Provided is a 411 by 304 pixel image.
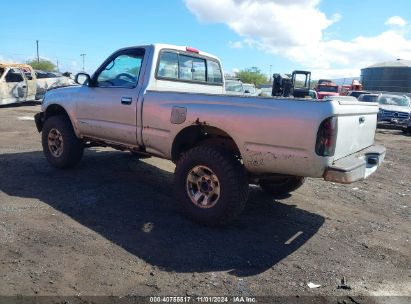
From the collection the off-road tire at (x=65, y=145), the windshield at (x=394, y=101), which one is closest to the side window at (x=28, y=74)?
the off-road tire at (x=65, y=145)

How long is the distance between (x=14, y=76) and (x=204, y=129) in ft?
50.7

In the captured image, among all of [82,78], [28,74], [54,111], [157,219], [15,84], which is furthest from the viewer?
[28,74]

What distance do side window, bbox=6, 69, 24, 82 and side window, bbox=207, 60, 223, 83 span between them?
535 inches

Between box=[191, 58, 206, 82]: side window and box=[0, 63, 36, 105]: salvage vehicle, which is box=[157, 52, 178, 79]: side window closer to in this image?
box=[191, 58, 206, 82]: side window

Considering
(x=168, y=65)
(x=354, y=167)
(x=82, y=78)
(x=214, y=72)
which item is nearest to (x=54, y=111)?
(x=82, y=78)

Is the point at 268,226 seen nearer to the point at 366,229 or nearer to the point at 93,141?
the point at 366,229

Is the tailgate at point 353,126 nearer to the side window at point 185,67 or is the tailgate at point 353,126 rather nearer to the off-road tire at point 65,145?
the side window at point 185,67

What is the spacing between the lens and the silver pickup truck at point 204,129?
12.5 ft

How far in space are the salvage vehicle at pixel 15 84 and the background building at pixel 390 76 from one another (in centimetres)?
4417

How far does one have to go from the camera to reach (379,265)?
12.8 feet

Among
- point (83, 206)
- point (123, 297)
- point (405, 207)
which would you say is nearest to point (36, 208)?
point (83, 206)

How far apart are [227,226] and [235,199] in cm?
46

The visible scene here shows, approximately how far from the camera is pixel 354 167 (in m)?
3.85

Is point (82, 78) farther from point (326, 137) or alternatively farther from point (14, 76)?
point (14, 76)
